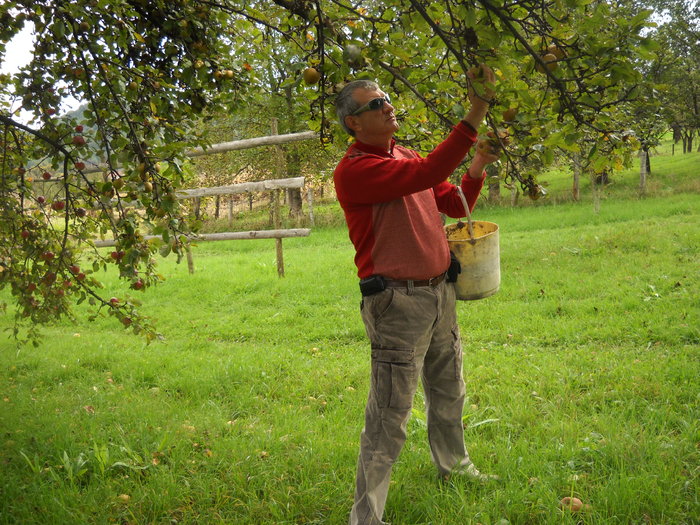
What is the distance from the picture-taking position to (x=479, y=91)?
1752mm

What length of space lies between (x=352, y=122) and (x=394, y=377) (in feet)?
3.66

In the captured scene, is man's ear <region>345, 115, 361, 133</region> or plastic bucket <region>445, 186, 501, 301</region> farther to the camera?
plastic bucket <region>445, 186, 501, 301</region>

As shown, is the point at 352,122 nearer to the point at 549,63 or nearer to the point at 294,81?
the point at 294,81

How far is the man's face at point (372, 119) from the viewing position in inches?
87.9

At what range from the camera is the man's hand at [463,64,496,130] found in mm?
1751

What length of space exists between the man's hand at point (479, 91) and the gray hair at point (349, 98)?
1.64 feet

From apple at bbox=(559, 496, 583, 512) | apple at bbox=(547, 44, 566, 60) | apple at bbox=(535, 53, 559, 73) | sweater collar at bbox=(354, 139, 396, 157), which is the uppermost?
apple at bbox=(547, 44, 566, 60)

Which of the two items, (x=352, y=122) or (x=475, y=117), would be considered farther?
(x=352, y=122)

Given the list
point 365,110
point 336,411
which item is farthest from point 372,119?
point 336,411

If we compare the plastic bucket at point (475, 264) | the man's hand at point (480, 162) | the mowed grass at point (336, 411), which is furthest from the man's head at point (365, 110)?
the mowed grass at point (336, 411)

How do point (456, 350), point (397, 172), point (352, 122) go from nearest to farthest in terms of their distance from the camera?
point (397, 172) < point (352, 122) < point (456, 350)

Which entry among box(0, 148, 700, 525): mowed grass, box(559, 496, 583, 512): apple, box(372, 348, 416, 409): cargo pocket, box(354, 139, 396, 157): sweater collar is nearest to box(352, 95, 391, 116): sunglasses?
box(354, 139, 396, 157): sweater collar

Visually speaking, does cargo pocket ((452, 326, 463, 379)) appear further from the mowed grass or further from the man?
the mowed grass

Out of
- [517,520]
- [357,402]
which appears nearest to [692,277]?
[357,402]
